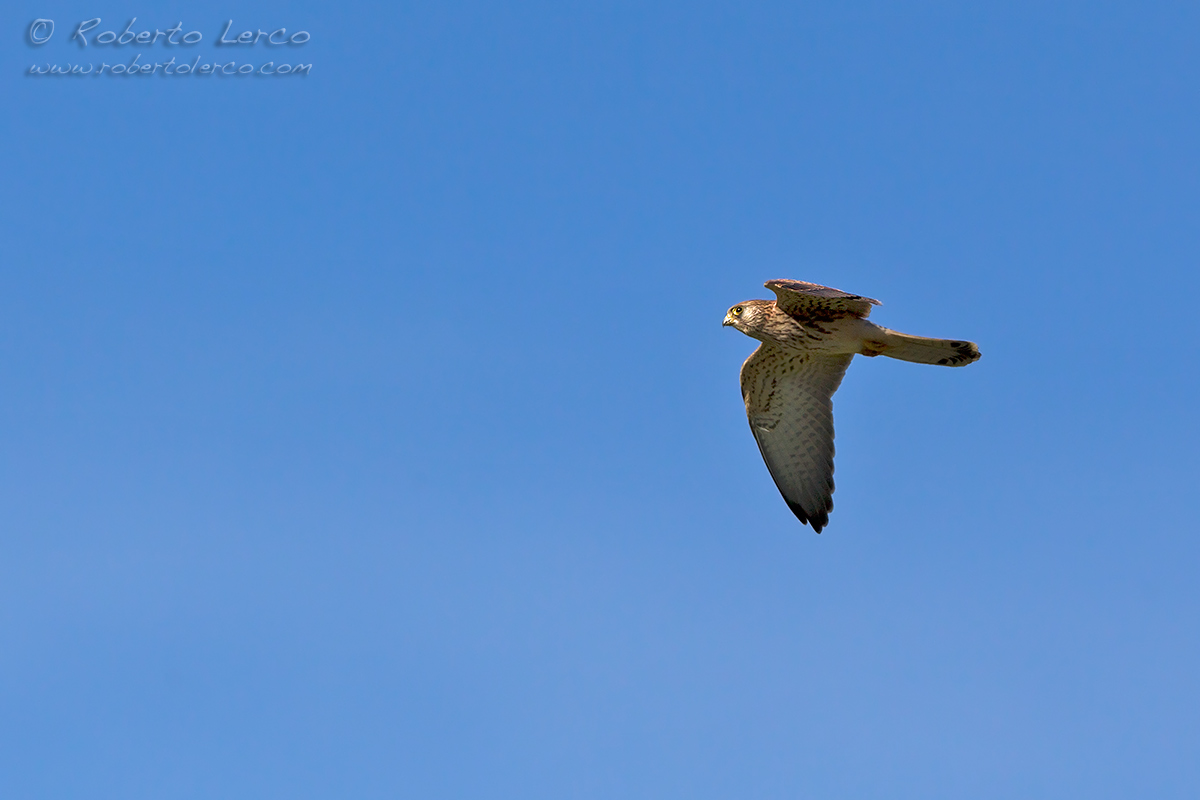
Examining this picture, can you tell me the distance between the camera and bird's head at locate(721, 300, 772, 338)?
11.6 m

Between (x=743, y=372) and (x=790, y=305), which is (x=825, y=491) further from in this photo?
(x=790, y=305)

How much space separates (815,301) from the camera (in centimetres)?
1098

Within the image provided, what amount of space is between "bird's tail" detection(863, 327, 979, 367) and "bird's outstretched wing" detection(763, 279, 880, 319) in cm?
31

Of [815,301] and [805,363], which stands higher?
[815,301]

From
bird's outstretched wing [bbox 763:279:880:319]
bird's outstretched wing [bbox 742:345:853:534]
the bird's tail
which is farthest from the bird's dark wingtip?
bird's outstretched wing [bbox 763:279:880:319]

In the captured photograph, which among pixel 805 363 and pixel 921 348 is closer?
pixel 921 348

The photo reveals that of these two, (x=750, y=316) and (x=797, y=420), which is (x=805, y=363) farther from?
(x=750, y=316)

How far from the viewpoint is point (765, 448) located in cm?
1292

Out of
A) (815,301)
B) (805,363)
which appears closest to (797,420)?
(805,363)

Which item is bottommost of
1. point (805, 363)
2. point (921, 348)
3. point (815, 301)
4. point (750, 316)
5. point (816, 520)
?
point (816, 520)

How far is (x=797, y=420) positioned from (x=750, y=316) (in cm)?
159

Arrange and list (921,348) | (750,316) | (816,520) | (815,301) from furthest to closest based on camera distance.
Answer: (816,520)
(750,316)
(815,301)
(921,348)

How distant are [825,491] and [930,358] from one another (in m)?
2.29

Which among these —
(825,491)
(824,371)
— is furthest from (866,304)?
(825,491)
